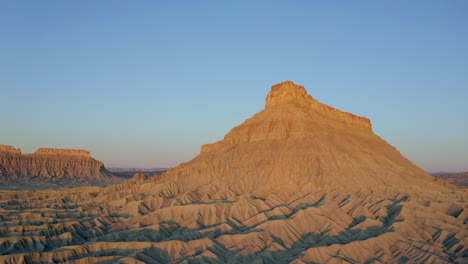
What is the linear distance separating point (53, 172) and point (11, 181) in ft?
80.4

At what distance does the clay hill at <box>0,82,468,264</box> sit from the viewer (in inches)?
1768

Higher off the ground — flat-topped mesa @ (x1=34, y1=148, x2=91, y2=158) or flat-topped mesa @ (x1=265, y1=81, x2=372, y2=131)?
flat-topped mesa @ (x1=265, y1=81, x2=372, y2=131)

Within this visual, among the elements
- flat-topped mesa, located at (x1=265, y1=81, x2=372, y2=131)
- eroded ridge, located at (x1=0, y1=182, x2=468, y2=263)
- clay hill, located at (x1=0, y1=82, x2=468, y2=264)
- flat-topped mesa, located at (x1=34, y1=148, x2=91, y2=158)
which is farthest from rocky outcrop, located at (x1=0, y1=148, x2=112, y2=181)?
flat-topped mesa, located at (x1=265, y1=81, x2=372, y2=131)

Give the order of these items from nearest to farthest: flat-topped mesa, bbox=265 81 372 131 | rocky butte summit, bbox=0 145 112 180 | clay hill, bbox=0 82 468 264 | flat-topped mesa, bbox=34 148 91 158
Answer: clay hill, bbox=0 82 468 264
flat-topped mesa, bbox=265 81 372 131
rocky butte summit, bbox=0 145 112 180
flat-topped mesa, bbox=34 148 91 158

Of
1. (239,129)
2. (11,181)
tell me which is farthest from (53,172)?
(239,129)

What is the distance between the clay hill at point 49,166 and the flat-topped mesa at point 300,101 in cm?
8938

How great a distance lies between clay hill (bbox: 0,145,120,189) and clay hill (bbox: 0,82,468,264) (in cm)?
6388

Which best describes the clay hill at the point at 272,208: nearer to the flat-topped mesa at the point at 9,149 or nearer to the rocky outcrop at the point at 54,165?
the rocky outcrop at the point at 54,165

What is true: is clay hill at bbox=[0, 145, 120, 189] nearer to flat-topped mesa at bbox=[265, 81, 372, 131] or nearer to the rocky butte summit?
the rocky butte summit

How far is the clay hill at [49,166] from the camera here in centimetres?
14162

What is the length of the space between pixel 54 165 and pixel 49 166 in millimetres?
2370

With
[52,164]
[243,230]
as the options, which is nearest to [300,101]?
[243,230]

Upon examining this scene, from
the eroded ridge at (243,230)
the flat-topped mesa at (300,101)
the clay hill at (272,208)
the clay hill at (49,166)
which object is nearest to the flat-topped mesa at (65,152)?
the clay hill at (49,166)

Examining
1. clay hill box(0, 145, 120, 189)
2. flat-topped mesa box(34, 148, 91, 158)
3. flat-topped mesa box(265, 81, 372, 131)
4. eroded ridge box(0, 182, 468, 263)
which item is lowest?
eroded ridge box(0, 182, 468, 263)
